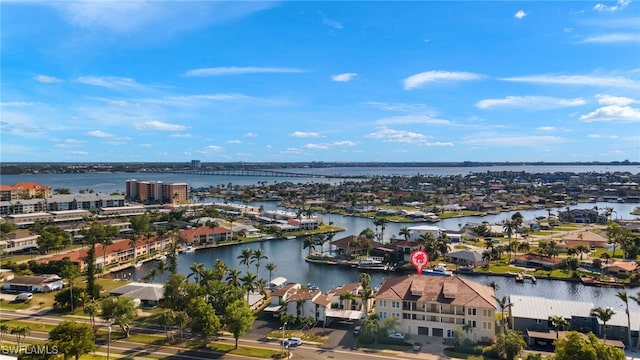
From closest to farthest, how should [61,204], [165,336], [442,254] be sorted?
[165,336] → [442,254] → [61,204]

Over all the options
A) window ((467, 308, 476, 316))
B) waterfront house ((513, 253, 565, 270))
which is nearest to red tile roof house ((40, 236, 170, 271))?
window ((467, 308, 476, 316))

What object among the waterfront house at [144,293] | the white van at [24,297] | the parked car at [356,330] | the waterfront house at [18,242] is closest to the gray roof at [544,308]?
the parked car at [356,330]

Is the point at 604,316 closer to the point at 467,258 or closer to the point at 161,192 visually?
the point at 467,258

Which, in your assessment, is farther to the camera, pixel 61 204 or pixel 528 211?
pixel 528 211

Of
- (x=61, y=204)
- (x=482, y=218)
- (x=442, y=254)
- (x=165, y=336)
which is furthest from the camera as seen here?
(x=482, y=218)

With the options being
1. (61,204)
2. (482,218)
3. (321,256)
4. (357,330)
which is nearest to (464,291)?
(357,330)

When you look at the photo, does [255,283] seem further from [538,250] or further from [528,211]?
[528,211]

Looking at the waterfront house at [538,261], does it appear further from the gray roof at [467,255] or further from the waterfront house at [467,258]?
the gray roof at [467,255]

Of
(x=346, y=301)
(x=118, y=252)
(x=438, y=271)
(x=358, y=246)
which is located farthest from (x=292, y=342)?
(x=118, y=252)
